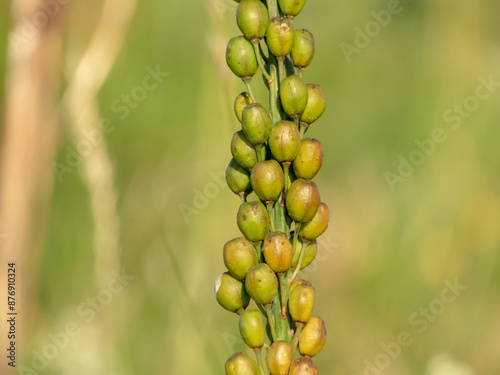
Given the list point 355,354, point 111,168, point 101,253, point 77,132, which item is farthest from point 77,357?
point 355,354

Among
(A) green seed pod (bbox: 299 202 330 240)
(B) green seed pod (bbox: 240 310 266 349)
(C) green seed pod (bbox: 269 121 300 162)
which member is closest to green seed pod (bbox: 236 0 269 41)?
(C) green seed pod (bbox: 269 121 300 162)

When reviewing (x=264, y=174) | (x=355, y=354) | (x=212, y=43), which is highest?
(x=212, y=43)

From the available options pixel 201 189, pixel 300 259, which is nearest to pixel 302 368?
pixel 300 259

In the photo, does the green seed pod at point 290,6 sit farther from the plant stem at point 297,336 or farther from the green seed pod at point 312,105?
the plant stem at point 297,336

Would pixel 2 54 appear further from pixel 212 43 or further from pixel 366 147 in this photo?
pixel 366 147

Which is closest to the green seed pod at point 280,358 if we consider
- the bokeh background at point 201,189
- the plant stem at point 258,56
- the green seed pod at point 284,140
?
the green seed pod at point 284,140
